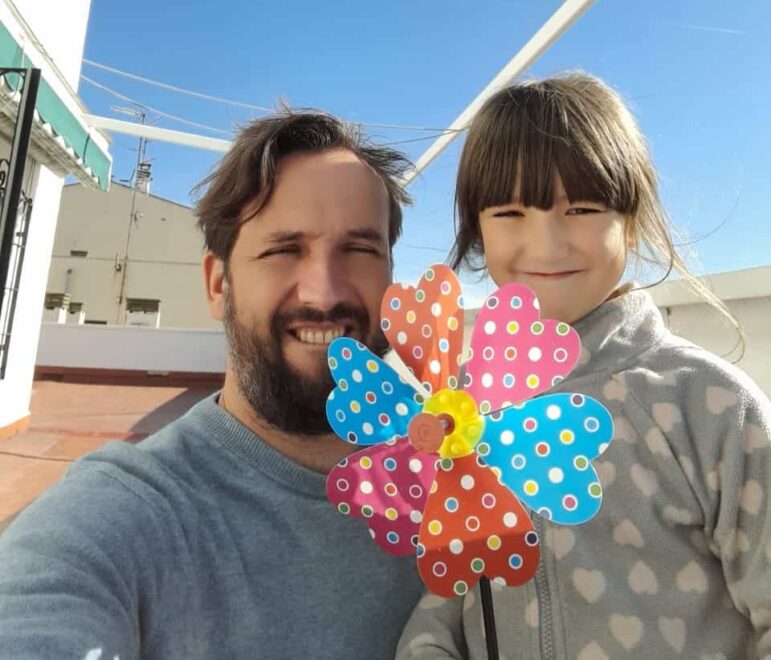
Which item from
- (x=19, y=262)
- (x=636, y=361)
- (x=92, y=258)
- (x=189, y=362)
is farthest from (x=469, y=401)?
(x=92, y=258)

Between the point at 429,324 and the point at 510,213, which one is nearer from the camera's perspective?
the point at 429,324

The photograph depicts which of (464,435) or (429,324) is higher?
(429,324)

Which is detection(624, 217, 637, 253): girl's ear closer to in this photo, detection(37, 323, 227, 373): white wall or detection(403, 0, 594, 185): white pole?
detection(403, 0, 594, 185): white pole

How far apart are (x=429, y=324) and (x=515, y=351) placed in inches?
4.4

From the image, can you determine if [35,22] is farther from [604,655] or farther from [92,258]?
[92,258]

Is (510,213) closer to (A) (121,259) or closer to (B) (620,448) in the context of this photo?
(B) (620,448)

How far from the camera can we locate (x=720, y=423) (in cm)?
75

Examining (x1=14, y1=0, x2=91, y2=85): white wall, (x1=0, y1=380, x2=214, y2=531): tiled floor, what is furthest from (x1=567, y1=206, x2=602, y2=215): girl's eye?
(x1=14, y1=0, x2=91, y2=85): white wall

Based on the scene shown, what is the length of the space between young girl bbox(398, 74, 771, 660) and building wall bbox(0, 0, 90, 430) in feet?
12.3

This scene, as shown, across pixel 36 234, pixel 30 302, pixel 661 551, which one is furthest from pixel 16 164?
pixel 661 551

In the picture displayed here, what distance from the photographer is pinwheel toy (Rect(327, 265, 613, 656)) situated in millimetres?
635

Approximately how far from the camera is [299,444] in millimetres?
1042

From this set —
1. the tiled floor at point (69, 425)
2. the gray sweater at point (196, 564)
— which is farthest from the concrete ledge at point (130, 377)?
the gray sweater at point (196, 564)

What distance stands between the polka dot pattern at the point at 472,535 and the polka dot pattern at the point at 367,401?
0.08 meters
